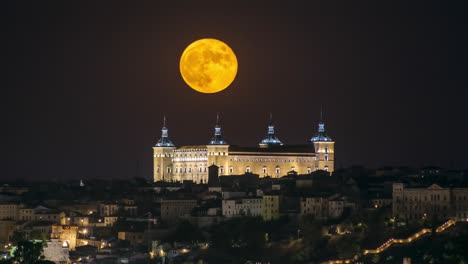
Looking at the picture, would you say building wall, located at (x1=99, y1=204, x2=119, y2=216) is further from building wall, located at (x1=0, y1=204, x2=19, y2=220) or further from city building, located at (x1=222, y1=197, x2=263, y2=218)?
city building, located at (x1=222, y1=197, x2=263, y2=218)

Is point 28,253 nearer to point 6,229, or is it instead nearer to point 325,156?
point 6,229

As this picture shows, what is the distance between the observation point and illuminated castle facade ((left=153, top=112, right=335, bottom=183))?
10500 cm

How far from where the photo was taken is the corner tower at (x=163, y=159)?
10969cm

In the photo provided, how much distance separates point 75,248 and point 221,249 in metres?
7.44

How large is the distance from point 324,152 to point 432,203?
1239 inches

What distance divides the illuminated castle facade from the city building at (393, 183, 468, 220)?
1100 inches

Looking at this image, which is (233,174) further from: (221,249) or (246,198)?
(221,249)

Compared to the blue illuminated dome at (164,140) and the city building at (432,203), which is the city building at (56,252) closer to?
the city building at (432,203)

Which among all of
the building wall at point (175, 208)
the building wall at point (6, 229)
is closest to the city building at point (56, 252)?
the building wall at point (6, 229)

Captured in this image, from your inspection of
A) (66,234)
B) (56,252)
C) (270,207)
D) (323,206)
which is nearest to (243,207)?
(270,207)

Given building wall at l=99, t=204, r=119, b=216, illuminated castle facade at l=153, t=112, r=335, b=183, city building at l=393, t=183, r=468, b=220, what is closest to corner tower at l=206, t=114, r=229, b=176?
illuminated castle facade at l=153, t=112, r=335, b=183

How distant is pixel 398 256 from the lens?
68.1m

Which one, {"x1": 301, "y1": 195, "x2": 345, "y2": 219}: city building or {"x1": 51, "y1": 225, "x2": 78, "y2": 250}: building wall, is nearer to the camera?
{"x1": 301, "y1": 195, "x2": 345, "y2": 219}: city building

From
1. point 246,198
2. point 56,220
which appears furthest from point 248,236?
point 56,220
